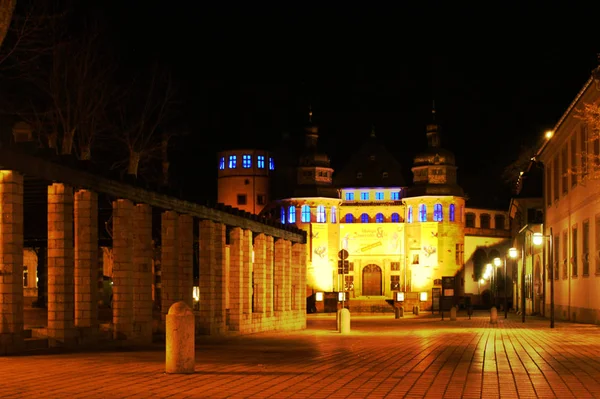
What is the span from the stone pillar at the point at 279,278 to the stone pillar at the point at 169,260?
1302cm

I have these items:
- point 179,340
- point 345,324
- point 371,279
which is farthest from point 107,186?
point 371,279

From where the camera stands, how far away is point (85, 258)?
21500 millimetres

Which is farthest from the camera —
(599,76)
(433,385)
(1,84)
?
(1,84)

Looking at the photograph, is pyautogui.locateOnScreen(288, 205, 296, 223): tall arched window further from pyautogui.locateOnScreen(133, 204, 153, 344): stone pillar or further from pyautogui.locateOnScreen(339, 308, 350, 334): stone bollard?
pyautogui.locateOnScreen(133, 204, 153, 344): stone pillar

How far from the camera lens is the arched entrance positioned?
108188 millimetres

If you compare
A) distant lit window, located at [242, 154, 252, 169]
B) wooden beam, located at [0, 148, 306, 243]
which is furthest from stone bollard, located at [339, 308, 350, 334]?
distant lit window, located at [242, 154, 252, 169]

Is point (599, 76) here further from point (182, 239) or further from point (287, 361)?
point (287, 361)

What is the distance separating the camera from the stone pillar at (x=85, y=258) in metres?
21.3

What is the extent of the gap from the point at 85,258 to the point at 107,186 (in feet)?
5.36

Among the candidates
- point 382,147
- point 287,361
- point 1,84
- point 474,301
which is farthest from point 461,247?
point 287,361

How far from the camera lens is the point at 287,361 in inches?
673

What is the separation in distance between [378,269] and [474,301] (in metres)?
10.7

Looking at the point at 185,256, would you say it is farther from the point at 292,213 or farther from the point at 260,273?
the point at 292,213

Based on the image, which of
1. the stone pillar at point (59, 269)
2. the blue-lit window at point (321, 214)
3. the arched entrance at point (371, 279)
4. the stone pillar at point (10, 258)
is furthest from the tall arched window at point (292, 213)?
the stone pillar at point (10, 258)
